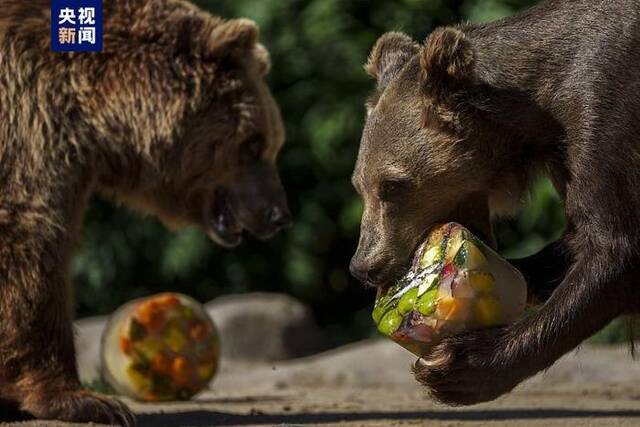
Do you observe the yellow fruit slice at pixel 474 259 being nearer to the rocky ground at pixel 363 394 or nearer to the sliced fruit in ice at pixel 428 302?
the sliced fruit in ice at pixel 428 302

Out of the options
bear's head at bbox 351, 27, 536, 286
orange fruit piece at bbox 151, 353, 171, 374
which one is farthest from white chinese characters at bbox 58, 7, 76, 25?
orange fruit piece at bbox 151, 353, 171, 374

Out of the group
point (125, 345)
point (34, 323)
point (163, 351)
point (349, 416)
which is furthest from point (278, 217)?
point (34, 323)

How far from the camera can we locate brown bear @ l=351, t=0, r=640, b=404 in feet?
14.5

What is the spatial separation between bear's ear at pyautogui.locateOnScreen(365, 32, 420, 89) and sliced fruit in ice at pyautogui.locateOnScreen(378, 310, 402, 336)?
91 centimetres

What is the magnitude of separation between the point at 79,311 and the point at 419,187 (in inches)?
221

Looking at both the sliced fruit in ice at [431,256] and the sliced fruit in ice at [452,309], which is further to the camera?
the sliced fruit in ice at [431,256]

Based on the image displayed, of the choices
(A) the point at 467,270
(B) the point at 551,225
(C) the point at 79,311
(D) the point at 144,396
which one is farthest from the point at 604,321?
(C) the point at 79,311

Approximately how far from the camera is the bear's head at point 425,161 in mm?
4762

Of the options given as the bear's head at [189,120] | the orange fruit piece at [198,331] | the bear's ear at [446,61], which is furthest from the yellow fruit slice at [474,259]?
the orange fruit piece at [198,331]

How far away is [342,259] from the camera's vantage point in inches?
376

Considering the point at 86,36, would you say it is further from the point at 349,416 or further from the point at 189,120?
the point at 349,416

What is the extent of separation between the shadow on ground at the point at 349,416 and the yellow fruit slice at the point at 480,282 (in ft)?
5.17

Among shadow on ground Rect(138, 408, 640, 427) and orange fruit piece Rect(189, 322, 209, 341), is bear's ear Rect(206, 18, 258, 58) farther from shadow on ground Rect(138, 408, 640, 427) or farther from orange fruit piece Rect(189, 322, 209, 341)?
shadow on ground Rect(138, 408, 640, 427)

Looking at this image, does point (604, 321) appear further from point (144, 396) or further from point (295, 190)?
point (295, 190)
